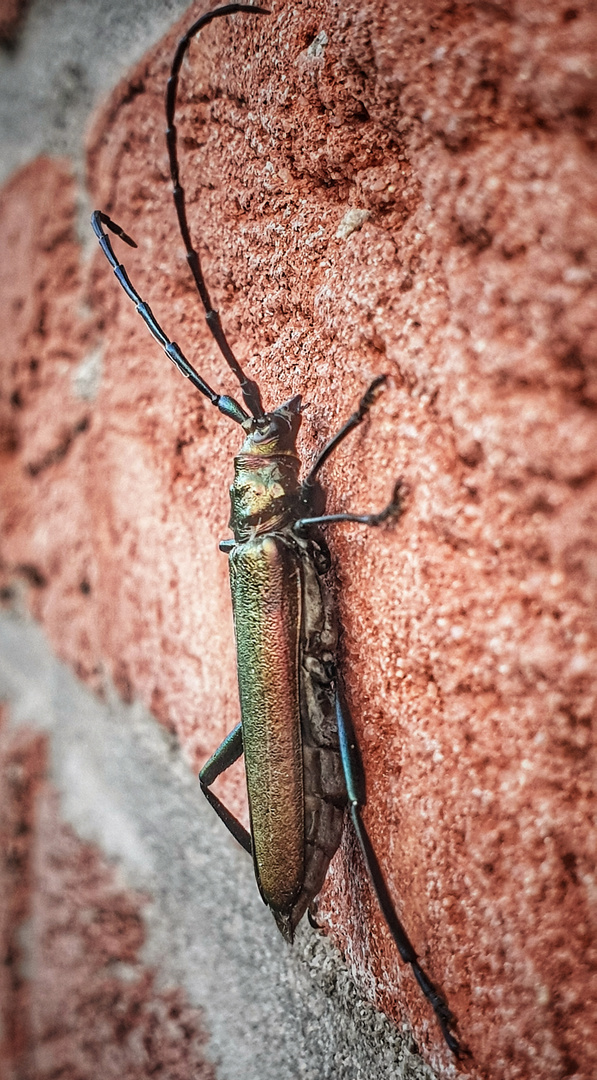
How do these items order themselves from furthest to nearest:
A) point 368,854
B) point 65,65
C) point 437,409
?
1. point 65,65
2. point 368,854
3. point 437,409

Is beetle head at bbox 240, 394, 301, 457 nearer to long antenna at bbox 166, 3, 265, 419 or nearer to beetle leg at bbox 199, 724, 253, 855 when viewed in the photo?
long antenna at bbox 166, 3, 265, 419

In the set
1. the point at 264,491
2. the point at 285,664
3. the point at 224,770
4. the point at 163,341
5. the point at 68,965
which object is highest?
the point at 163,341

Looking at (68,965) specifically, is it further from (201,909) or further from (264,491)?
(264,491)

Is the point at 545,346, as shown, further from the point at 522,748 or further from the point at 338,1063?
the point at 338,1063

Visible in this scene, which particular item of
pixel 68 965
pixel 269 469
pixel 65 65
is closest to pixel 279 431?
pixel 269 469

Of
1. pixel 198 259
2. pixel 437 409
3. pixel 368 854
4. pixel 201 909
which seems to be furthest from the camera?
pixel 201 909

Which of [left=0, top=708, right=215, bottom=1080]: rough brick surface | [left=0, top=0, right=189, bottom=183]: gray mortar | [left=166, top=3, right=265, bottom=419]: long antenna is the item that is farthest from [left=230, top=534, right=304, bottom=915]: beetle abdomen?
[left=0, top=0, right=189, bottom=183]: gray mortar

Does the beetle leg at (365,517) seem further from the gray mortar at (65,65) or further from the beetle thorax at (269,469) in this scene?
the gray mortar at (65,65)
